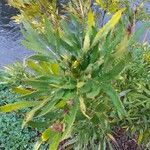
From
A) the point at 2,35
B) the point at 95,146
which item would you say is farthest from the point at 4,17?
the point at 95,146

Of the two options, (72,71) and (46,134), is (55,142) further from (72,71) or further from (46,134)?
(72,71)

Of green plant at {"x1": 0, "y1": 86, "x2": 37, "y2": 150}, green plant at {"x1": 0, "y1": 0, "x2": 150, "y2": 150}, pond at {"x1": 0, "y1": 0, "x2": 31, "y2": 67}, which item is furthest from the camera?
pond at {"x1": 0, "y1": 0, "x2": 31, "y2": 67}

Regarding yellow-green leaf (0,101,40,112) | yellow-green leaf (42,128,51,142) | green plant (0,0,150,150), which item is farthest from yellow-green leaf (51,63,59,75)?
yellow-green leaf (42,128,51,142)

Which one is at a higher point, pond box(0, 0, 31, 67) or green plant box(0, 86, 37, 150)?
pond box(0, 0, 31, 67)

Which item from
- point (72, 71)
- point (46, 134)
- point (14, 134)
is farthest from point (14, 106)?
point (14, 134)

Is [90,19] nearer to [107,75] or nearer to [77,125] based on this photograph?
[107,75]

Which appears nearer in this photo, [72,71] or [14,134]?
[72,71]

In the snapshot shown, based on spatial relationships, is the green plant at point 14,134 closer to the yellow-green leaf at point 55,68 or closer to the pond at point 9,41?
the pond at point 9,41

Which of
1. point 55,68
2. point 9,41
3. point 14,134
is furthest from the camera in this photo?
point 9,41

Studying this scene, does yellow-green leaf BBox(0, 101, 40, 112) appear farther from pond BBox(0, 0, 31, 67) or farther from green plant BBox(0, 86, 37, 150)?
pond BBox(0, 0, 31, 67)

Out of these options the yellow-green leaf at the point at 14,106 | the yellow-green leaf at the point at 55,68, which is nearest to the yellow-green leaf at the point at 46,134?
the yellow-green leaf at the point at 14,106

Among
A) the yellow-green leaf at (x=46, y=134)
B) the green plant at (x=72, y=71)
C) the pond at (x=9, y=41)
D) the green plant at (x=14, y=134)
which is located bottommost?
the green plant at (x=14, y=134)
